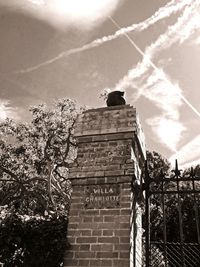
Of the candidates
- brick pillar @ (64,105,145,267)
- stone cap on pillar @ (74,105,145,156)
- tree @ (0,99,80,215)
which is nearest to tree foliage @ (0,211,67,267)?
brick pillar @ (64,105,145,267)

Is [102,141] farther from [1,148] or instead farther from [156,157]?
[156,157]

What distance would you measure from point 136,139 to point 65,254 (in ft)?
5.95

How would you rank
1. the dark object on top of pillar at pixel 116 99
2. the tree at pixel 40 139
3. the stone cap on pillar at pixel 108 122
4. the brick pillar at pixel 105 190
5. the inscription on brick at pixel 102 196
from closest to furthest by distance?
the brick pillar at pixel 105 190 < the inscription on brick at pixel 102 196 < the stone cap on pillar at pixel 108 122 < the dark object on top of pillar at pixel 116 99 < the tree at pixel 40 139

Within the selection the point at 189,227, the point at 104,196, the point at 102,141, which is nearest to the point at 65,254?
the point at 104,196

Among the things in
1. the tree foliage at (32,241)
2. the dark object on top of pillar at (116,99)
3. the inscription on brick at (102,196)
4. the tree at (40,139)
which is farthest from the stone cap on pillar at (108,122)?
the tree at (40,139)

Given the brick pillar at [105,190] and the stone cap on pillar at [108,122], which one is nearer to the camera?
the brick pillar at [105,190]

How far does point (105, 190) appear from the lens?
4.09 m

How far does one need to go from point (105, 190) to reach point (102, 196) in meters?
0.09

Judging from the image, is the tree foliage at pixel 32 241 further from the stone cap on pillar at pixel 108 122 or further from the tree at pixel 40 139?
the tree at pixel 40 139

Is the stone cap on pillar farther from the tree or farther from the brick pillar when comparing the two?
the tree

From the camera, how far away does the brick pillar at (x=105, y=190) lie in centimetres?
373

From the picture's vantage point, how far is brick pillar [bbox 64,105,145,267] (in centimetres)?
373

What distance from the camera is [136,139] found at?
15.1 feet

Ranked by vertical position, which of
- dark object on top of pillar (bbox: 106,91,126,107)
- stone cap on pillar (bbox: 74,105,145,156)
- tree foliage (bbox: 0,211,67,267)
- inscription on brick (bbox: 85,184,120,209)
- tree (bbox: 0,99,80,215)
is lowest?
tree foliage (bbox: 0,211,67,267)
